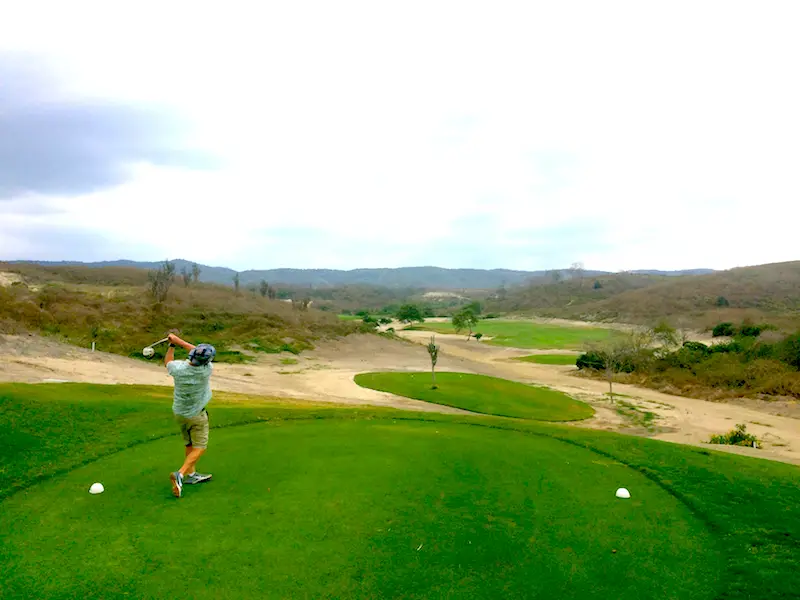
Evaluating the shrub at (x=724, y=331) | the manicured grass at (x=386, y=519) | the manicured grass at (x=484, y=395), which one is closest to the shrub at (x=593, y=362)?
the manicured grass at (x=484, y=395)

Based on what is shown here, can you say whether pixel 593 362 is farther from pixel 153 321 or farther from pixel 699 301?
pixel 699 301

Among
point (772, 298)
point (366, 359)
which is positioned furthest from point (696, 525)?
point (772, 298)

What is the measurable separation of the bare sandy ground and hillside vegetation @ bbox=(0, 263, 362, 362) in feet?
13.9

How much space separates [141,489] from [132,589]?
304cm

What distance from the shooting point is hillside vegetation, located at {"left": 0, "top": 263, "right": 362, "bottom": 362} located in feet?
154

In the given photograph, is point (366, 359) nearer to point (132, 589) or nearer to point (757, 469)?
point (757, 469)

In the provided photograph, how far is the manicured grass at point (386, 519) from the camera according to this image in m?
5.34

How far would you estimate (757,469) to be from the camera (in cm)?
1104

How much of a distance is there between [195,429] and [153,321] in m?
54.0

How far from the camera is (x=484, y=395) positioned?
1222 inches

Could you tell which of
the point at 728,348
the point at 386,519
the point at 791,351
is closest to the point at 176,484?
the point at 386,519

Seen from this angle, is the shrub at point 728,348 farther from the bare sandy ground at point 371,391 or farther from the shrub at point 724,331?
the shrub at point 724,331

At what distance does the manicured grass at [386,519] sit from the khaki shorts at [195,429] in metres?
0.68

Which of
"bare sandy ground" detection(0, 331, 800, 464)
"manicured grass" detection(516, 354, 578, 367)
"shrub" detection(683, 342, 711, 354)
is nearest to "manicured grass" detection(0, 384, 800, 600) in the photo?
"bare sandy ground" detection(0, 331, 800, 464)
